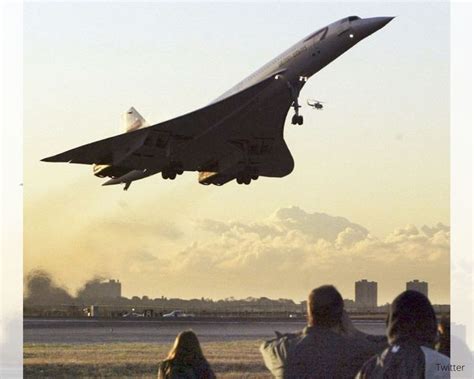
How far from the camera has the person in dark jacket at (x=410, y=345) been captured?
5883mm

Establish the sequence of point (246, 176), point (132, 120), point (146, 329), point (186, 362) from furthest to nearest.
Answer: point (132, 120) < point (246, 176) < point (146, 329) < point (186, 362)

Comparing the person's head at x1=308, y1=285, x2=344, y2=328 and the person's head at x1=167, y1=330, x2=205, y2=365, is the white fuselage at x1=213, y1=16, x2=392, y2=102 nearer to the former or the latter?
the person's head at x1=167, y1=330, x2=205, y2=365

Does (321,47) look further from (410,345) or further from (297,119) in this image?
(410,345)

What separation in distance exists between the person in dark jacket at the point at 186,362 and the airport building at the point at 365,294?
37.0 feet

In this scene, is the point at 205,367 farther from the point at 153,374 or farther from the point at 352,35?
the point at 352,35

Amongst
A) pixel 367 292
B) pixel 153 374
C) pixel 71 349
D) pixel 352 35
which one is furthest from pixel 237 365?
pixel 352 35

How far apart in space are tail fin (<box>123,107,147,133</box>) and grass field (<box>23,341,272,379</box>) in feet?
30.7

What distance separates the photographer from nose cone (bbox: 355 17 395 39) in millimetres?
21922

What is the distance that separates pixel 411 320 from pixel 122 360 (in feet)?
35.8

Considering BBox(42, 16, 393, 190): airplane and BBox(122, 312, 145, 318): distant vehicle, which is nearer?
BBox(122, 312, 145, 318): distant vehicle

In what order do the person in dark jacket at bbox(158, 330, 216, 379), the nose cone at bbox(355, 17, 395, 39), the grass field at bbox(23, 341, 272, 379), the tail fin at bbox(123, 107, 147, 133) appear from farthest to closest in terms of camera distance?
the tail fin at bbox(123, 107, 147, 133), the nose cone at bbox(355, 17, 395, 39), the grass field at bbox(23, 341, 272, 379), the person in dark jacket at bbox(158, 330, 216, 379)

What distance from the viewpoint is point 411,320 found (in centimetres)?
593

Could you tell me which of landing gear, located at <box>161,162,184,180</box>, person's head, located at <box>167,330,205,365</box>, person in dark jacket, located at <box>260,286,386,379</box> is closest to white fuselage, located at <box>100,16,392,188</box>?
landing gear, located at <box>161,162,184,180</box>

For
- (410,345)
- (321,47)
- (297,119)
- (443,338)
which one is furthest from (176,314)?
(410,345)
